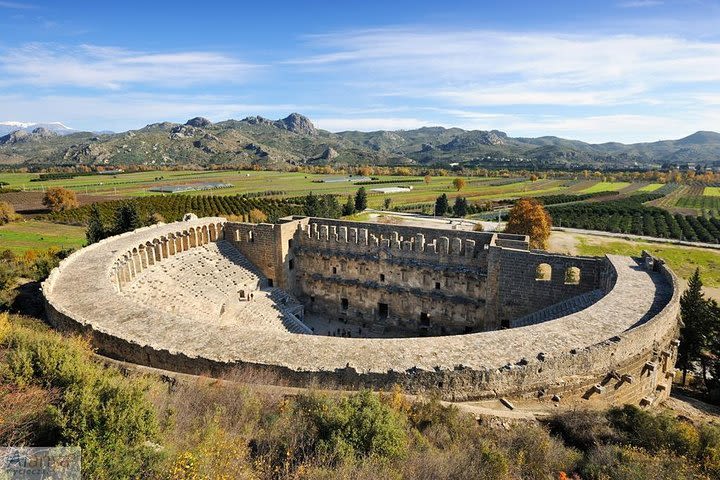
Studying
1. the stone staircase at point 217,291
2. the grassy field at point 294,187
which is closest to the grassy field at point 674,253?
the stone staircase at point 217,291

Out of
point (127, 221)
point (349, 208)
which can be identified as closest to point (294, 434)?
point (127, 221)

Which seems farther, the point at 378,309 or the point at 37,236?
the point at 37,236

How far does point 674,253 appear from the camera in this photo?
52469mm

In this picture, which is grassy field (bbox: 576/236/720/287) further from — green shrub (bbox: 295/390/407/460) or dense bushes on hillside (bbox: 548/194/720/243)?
green shrub (bbox: 295/390/407/460)

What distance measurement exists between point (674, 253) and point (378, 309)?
43811mm

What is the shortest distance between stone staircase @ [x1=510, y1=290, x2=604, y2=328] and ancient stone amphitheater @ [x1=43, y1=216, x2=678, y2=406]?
0.45 ft

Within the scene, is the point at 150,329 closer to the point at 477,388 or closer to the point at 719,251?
the point at 477,388

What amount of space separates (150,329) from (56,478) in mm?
9541

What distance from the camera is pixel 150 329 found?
16.2 m

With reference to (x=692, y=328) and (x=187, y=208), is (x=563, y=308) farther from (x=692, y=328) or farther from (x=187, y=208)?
(x=187, y=208)

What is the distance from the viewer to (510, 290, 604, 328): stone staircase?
21.4m

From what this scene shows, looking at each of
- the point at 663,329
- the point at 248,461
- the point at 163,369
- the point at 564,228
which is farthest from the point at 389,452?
the point at 564,228

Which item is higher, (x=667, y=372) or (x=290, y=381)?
(x=290, y=381)

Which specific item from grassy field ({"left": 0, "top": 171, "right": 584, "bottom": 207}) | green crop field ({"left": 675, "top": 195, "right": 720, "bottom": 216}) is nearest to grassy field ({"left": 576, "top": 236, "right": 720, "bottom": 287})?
green crop field ({"left": 675, "top": 195, "right": 720, "bottom": 216})
